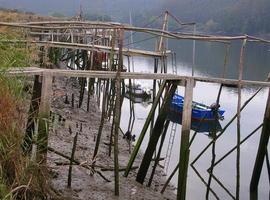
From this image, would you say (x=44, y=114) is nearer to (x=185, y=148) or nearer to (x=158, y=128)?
(x=185, y=148)

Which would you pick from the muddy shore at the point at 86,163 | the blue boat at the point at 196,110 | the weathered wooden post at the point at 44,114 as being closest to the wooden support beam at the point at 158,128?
the muddy shore at the point at 86,163

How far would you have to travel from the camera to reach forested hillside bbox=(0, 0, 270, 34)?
11194 cm

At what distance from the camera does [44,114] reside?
7.84 metres

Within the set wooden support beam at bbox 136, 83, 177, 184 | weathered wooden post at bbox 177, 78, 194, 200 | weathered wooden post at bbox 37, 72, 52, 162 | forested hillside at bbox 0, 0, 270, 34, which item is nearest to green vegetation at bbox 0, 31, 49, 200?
weathered wooden post at bbox 37, 72, 52, 162

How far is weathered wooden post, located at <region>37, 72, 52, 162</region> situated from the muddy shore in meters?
0.18

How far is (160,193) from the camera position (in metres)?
11.4

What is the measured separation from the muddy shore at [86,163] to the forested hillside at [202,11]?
68.2 m

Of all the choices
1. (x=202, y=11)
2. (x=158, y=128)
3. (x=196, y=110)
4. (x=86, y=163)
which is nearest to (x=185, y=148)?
(x=158, y=128)

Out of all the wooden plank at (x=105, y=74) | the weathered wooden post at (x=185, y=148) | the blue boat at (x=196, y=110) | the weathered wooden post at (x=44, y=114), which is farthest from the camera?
the blue boat at (x=196, y=110)

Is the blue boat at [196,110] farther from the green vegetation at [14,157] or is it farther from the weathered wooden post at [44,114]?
the green vegetation at [14,157]

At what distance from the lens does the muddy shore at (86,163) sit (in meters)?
9.70

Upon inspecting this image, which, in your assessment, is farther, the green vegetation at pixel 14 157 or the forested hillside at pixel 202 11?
the forested hillside at pixel 202 11

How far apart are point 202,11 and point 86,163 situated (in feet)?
463

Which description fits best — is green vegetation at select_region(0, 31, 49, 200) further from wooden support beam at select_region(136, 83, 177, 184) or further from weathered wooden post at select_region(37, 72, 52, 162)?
wooden support beam at select_region(136, 83, 177, 184)
